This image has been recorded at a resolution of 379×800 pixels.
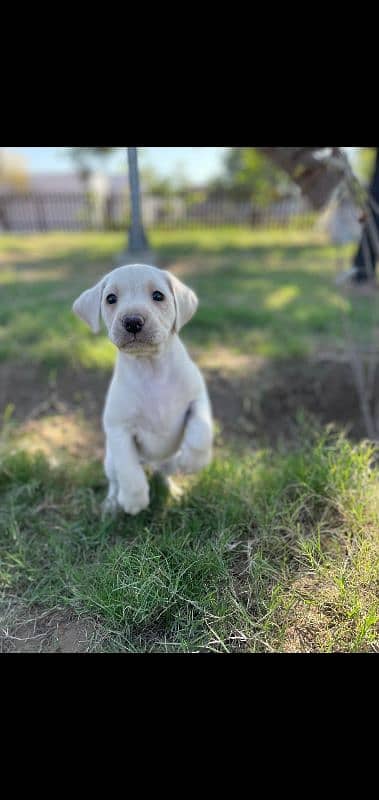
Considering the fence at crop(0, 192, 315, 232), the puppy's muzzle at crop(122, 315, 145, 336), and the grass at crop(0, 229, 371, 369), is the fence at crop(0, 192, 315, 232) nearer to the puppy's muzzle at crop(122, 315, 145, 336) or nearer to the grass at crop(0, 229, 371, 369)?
the grass at crop(0, 229, 371, 369)

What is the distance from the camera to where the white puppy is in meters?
1.67

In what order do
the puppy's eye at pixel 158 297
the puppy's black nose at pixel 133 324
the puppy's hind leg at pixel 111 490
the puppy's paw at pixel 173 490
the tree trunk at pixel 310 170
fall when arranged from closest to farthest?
the puppy's black nose at pixel 133 324 → the puppy's eye at pixel 158 297 → the puppy's hind leg at pixel 111 490 → the puppy's paw at pixel 173 490 → the tree trunk at pixel 310 170

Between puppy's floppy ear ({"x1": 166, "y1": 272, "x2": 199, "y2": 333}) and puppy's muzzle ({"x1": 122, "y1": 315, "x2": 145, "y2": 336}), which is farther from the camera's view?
puppy's floppy ear ({"x1": 166, "y1": 272, "x2": 199, "y2": 333})

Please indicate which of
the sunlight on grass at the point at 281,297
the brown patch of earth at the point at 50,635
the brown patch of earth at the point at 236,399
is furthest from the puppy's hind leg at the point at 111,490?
A: the sunlight on grass at the point at 281,297

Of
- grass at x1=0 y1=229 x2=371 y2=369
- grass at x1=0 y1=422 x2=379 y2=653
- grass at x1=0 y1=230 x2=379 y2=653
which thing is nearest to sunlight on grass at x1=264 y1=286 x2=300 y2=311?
grass at x1=0 y1=229 x2=371 y2=369

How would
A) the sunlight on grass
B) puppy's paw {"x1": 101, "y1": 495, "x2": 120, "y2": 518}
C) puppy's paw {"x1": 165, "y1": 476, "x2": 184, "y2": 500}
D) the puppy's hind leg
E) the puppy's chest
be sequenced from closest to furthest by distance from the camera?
the puppy's chest < the puppy's hind leg < puppy's paw {"x1": 101, "y1": 495, "x2": 120, "y2": 518} < puppy's paw {"x1": 165, "y1": 476, "x2": 184, "y2": 500} < the sunlight on grass

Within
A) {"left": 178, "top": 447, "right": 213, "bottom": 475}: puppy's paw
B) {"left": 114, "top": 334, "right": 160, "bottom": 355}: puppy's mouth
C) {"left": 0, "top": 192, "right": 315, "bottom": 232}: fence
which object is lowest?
{"left": 0, "top": 192, "right": 315, "bottom": 232}: fence

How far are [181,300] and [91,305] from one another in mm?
360

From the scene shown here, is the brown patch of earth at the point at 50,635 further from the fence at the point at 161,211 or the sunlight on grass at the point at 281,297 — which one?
the fence at the point at 161,211

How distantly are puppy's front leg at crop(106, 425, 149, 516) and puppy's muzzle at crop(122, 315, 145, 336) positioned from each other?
52cm

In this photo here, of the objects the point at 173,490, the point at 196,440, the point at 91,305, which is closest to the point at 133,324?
the point at 91,305

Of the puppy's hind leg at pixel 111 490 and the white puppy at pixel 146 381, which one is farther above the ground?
the white puppy at pixel 146 381

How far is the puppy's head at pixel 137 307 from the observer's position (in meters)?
1.62
